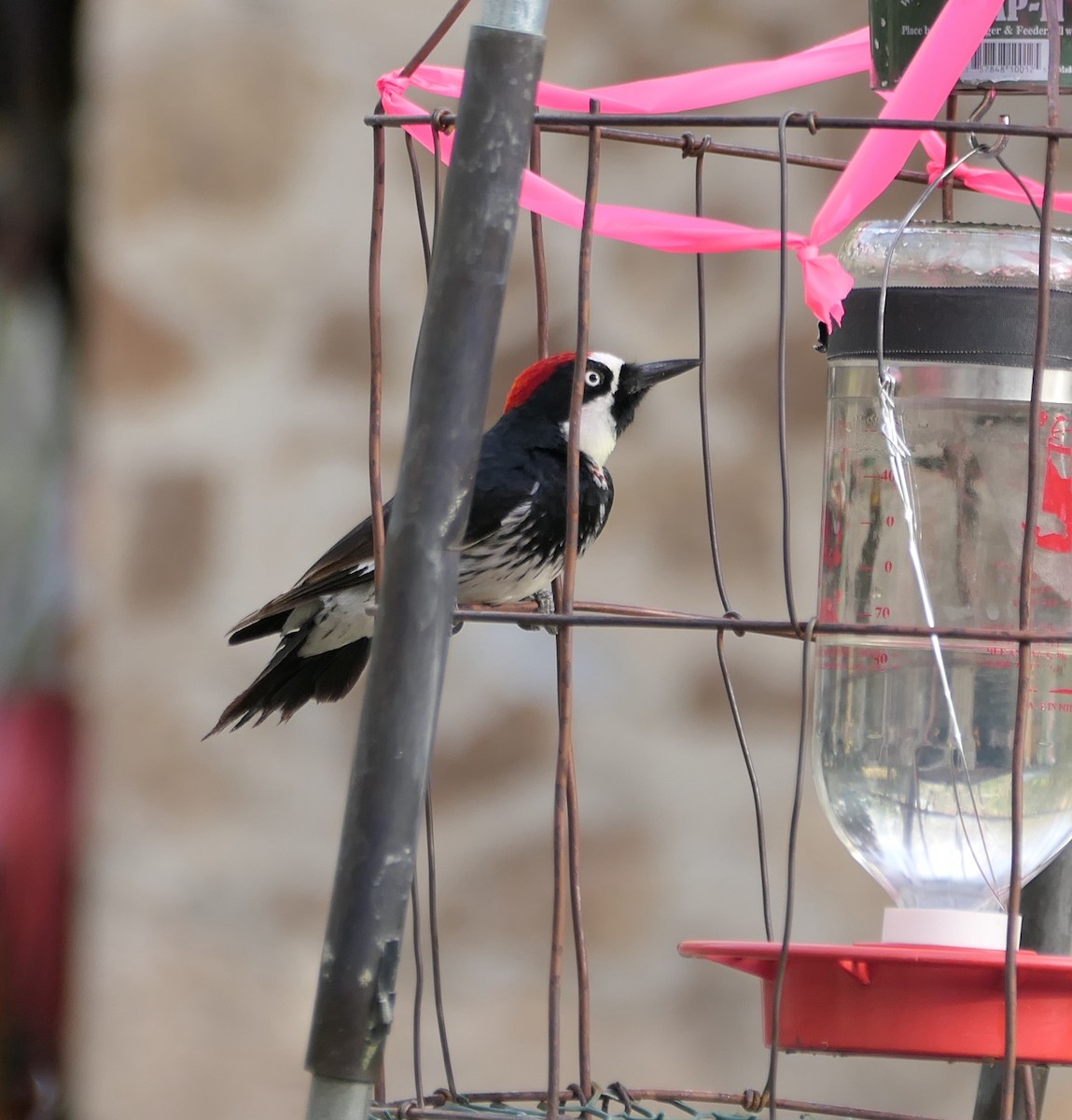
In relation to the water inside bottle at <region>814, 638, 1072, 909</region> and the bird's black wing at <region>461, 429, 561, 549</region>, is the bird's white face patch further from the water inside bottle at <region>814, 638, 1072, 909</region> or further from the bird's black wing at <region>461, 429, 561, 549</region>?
the water inside bottle at <region>814, 638, 1072, 909</region>

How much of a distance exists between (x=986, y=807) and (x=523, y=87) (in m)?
0.70

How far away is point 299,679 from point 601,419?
45 cm

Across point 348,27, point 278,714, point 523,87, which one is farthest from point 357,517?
point 523,87

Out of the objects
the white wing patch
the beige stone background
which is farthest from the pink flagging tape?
the beige stone background

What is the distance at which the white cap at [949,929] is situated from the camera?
1.14 metres

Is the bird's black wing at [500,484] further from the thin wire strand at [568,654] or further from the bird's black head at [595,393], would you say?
the thin wire strand at [568,654]

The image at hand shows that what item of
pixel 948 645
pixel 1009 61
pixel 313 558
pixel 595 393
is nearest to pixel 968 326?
pixel 1009 61

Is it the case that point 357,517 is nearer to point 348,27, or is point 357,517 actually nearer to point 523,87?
point 348,27

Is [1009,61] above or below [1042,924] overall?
above

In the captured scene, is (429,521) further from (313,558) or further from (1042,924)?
(313,558)

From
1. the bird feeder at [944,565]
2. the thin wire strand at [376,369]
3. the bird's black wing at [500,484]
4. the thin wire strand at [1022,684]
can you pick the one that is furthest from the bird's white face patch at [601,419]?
the thin wire strand at [1022,684]

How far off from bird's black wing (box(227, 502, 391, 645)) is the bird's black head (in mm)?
214

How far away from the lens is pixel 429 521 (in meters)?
0.97

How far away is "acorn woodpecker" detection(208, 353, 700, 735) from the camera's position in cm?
175
